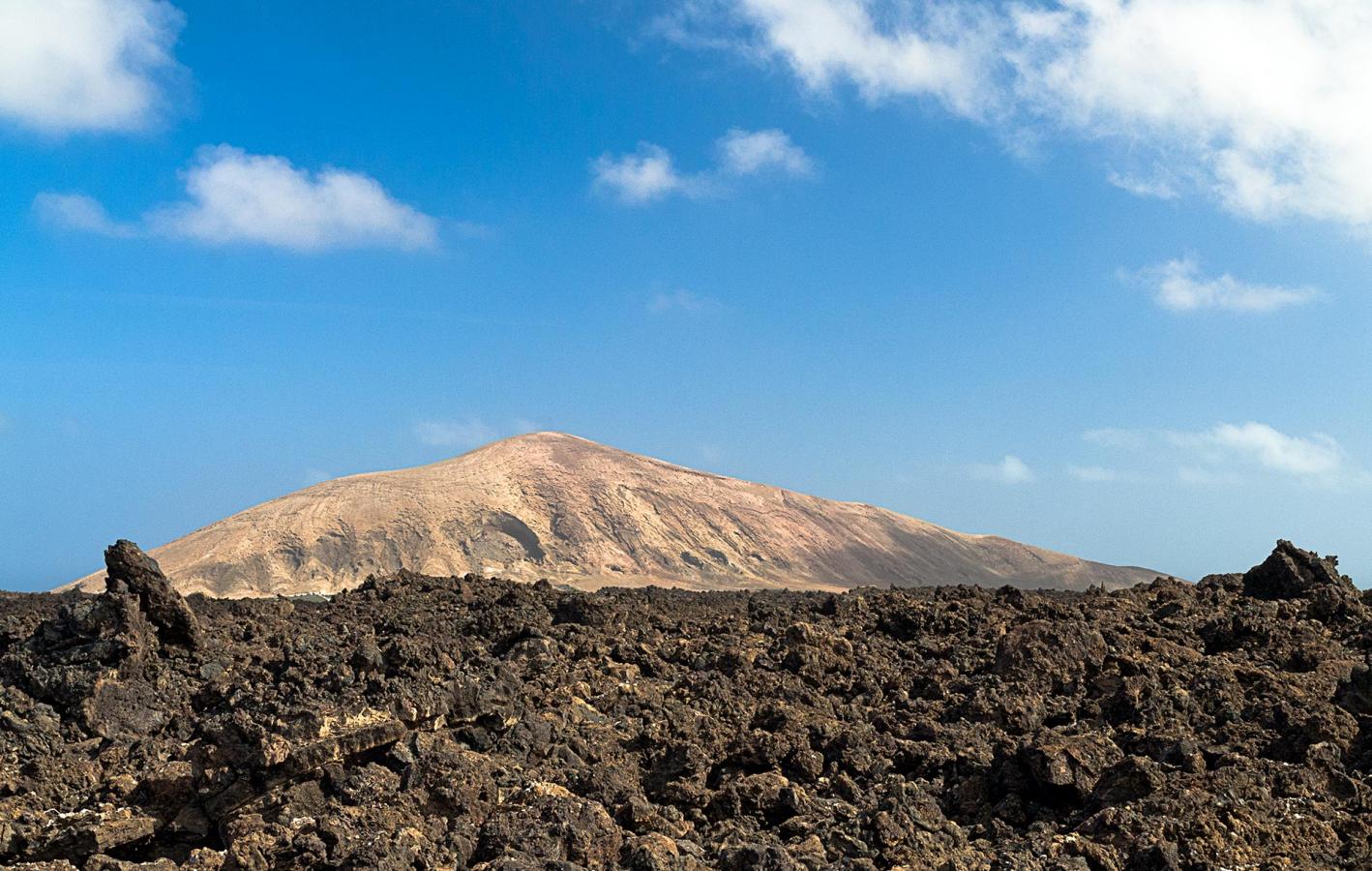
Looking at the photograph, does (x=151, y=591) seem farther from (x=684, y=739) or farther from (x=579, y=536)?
(x=579, y=536)

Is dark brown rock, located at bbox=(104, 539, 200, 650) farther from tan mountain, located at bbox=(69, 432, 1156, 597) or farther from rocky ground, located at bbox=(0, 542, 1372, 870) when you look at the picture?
tan mountain, located at bbox=(69, 432, 1156, 597)

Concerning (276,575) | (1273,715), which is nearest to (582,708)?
(1273,715)

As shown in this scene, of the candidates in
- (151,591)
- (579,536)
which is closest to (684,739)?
(151,591)

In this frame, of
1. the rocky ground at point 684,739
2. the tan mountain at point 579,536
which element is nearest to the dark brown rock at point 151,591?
the rocky ground at point 684,739

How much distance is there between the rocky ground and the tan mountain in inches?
→ 1591

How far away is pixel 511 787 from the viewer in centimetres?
1004

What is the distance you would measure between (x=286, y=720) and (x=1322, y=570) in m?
14.7

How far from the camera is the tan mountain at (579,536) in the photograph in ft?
196

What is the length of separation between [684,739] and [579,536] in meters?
58.5

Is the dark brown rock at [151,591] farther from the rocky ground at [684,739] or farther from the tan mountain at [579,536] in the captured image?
the tan mountain at [579,536]

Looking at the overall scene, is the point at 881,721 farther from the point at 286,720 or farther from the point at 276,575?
the point at 276,575

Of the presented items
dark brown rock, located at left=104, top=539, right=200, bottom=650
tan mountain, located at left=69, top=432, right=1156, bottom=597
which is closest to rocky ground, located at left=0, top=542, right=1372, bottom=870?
dark brown rock, located at left=104, top=539, right=200, bottom=650

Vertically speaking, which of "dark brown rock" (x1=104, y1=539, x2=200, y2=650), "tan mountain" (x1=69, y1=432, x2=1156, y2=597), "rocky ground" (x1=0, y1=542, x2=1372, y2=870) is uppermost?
"tan mountain" (x1=69, y1=432, x2=1156, y2=597)

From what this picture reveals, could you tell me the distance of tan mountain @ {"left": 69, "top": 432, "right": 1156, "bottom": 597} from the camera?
59875mm
